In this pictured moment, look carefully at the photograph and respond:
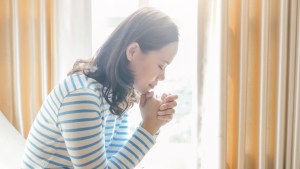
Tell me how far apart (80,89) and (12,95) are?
1.14m

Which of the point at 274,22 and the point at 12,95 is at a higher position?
the point at 274,22

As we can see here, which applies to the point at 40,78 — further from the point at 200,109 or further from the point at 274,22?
the point at 274,22

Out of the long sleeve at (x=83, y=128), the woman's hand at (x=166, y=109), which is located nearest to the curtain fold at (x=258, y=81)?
the woman's hand at (x=166, y=109)

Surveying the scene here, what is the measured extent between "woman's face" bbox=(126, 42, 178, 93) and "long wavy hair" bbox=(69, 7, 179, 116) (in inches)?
0.5

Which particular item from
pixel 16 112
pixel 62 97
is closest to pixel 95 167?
pixel 62 97

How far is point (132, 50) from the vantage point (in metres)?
1.00

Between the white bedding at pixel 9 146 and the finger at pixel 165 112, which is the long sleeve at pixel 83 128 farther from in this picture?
the white bedding at pixel 9 146

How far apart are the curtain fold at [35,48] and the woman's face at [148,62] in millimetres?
897

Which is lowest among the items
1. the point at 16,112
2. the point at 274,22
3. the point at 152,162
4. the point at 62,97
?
the point at 152,162

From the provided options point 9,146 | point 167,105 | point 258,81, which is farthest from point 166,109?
point 9,146

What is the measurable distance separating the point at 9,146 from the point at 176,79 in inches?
34.5

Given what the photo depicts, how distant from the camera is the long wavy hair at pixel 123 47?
3.27 feet

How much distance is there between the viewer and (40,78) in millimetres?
1897

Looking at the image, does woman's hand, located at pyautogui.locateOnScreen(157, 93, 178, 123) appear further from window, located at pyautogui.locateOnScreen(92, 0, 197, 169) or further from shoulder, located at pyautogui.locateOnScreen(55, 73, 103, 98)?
window, located at pyautogui.locateOnScreen(92, 0, 197, 169)
